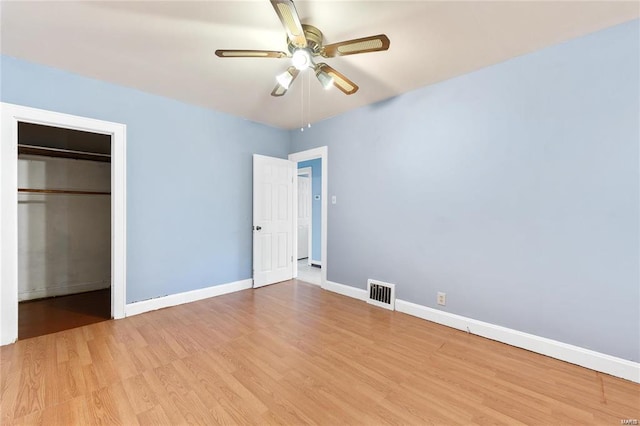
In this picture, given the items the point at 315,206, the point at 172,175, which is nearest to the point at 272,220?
the point at 172,175

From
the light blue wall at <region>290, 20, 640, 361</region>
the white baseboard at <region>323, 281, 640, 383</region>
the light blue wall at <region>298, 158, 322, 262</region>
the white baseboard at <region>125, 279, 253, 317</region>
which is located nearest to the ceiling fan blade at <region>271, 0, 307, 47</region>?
the light blue wall at <region>290, 20, 640, 361</region>

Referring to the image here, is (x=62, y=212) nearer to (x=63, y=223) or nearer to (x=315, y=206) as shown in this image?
(x=63, y=223)

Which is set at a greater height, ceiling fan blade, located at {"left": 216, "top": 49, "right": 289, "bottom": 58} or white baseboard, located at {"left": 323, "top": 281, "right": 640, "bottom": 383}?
ceiling fan blade, located at {"left": 216, "top": 49, "right": 289, "bottom": 58}

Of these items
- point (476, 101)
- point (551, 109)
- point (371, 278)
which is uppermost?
point (476, 101)

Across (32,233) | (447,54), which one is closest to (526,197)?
(447,54)

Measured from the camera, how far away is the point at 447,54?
2.40m

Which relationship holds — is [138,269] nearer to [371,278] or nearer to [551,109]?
[371,278]

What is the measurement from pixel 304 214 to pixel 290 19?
4889 mm

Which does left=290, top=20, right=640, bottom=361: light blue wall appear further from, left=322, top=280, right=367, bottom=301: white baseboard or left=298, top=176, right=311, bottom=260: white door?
left=298, top=176, right=311, bottom=260: white door

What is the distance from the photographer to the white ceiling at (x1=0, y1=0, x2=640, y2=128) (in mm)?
1849

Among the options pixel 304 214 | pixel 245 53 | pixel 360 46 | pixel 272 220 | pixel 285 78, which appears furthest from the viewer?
pixel 304 214

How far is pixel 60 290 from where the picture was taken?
385cm

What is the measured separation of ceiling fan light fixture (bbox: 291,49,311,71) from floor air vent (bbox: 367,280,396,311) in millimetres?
2594

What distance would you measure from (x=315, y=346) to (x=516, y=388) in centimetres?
151
